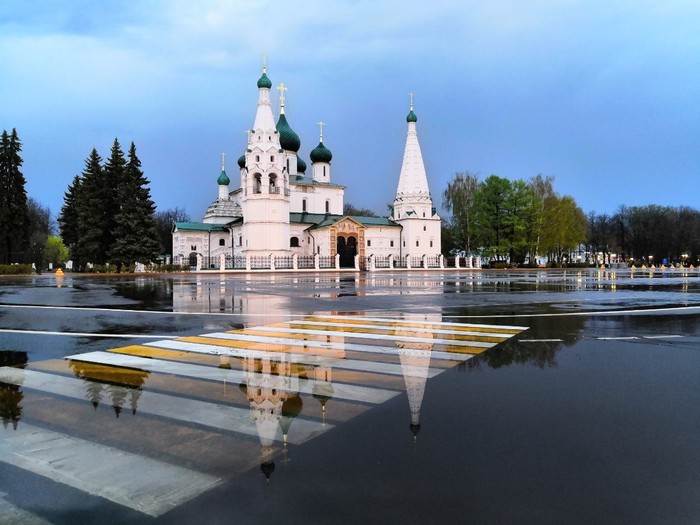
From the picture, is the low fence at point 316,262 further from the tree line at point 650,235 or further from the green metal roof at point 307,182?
the tree line at point 650,235

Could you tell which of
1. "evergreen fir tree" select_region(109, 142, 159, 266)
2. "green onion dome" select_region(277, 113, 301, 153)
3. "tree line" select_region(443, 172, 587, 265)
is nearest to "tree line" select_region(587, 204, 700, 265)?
"tree line" select_region(443, 172, 587, 265)

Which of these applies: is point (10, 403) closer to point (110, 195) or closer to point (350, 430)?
point (350, 430)

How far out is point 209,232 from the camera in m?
74.1

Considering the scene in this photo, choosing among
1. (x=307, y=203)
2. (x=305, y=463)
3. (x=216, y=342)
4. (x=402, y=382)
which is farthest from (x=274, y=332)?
(x=307, y=203)

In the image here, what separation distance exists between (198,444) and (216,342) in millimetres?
4746

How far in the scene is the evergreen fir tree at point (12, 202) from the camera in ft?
187

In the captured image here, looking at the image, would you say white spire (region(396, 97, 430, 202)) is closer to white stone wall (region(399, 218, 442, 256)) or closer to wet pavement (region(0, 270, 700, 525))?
white stone wall (region(399, 218, 442, 256))

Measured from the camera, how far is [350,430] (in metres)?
4.05

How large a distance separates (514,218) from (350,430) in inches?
2630

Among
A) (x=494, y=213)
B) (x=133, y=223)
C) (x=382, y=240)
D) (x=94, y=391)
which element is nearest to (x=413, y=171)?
(x=382, y=240)

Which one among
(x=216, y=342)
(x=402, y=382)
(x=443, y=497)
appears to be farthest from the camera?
(x=216, y=342)

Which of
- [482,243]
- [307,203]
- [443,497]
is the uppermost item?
[307,203]

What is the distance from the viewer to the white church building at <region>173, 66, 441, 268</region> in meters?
63.2

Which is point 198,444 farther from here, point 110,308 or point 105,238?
point 105,238
